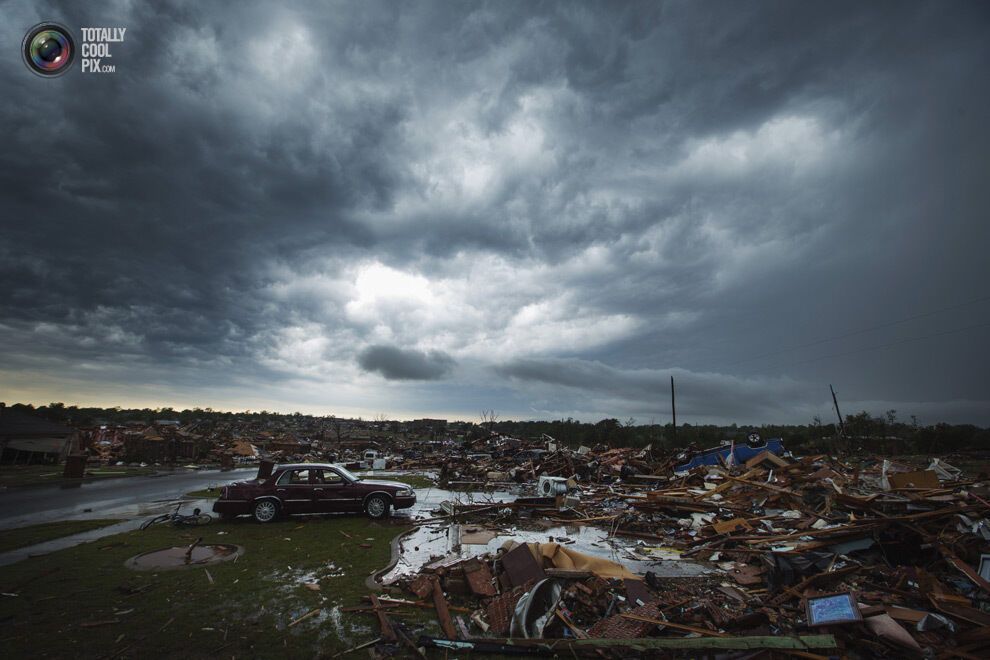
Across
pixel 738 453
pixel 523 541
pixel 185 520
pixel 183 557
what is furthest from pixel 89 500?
pixel 738 453

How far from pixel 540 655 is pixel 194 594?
5494mm

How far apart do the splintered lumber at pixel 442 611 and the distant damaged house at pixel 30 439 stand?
3946cm

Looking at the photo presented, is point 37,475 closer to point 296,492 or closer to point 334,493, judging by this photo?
point 296,492

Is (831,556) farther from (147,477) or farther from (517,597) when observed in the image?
(147,477)

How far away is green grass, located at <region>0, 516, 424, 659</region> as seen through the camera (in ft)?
16.1

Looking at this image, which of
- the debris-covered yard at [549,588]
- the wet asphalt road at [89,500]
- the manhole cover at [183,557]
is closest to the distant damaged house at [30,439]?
the wet asphalt road at [89,500]

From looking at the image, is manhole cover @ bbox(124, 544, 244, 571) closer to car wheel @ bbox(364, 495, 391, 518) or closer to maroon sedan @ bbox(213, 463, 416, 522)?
maroon sedan @ bbox(213, 463, 416, 522)

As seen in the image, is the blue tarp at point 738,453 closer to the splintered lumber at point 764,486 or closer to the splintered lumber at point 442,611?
the splintered lumber at point 764,486

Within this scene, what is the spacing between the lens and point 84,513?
1322 centimetres

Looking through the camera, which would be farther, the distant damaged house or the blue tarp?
the distant damaged house

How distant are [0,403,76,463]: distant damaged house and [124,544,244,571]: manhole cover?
33.2 metres

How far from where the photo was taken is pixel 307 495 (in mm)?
12383

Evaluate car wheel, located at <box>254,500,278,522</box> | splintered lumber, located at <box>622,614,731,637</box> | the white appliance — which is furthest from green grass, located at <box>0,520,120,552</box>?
the white appliance

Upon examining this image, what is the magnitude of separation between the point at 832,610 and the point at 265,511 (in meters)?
12.9
